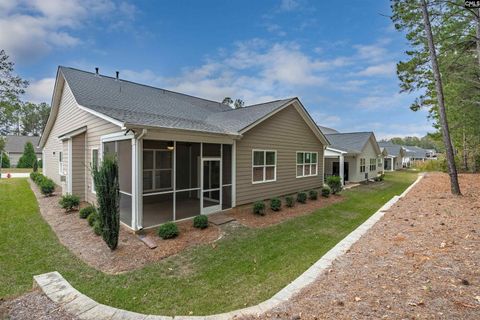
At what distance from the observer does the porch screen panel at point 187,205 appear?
8.73 metres

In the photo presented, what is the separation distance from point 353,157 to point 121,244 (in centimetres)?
1917

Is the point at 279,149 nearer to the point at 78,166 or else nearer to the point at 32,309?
the point at 78,166

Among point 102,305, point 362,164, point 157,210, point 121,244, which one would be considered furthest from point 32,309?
point 362,164

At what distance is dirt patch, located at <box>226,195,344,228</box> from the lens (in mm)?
8331

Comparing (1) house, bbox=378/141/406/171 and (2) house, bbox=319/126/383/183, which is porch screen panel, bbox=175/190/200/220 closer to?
(2) house, bbox=319/126/383/183

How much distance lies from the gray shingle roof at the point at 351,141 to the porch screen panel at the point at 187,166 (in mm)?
12313

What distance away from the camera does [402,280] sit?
3.50 metres

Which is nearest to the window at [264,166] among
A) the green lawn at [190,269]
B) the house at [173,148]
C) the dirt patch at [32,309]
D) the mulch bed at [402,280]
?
the house at [173,148]

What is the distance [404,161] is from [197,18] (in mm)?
49088

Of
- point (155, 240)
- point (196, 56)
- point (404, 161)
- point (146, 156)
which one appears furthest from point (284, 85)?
point (404, 161)

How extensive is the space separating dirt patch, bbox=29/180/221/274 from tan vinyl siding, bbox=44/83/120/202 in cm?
253

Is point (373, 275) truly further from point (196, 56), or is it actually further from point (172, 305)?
point (196, 56)

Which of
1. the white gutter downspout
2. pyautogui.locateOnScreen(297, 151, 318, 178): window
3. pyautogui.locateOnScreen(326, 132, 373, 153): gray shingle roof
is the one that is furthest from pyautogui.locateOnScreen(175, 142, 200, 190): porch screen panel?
pyautogui.locateOnScreen(326, 132, 373, 153): gray shingle roof

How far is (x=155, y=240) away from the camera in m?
6.39
